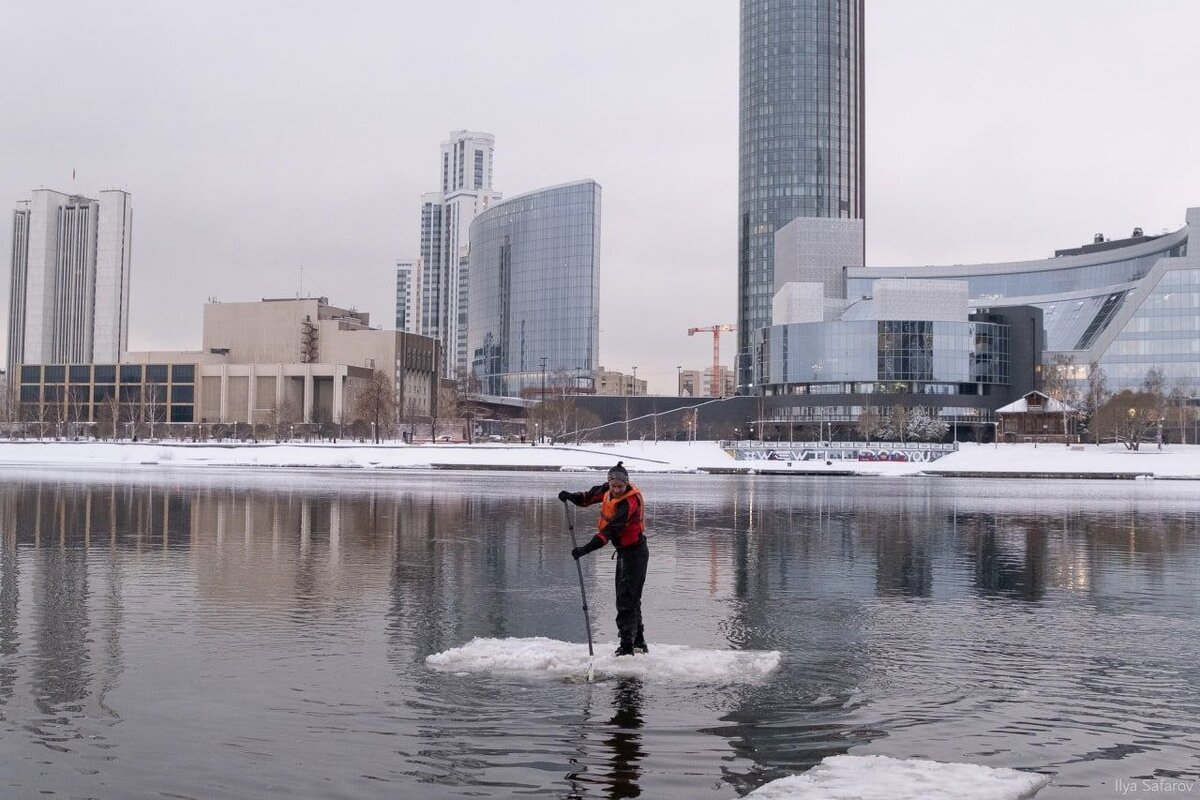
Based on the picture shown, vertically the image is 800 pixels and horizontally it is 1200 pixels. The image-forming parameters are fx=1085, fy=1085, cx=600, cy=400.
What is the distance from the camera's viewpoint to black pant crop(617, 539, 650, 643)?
1153 cm

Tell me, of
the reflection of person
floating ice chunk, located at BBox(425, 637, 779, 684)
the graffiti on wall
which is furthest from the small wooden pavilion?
the reflection of person

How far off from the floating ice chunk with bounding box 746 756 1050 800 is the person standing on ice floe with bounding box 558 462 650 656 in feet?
12.3

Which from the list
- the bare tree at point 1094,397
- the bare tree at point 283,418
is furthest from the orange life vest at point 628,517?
the bare tree at point 283,418

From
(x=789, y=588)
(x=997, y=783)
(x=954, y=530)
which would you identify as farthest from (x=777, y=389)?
(x=997, y=783)

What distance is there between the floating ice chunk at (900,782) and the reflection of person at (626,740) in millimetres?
881

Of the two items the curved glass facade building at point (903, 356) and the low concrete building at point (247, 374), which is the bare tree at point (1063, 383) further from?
the low concrete building at point (247, 374)

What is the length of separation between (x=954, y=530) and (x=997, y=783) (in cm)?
2186

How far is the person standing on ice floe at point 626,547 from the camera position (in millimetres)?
11484

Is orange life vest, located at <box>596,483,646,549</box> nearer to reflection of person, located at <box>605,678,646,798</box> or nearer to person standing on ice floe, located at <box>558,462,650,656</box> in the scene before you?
person standing on ice floe, located at <box>558,462,650,656</box>

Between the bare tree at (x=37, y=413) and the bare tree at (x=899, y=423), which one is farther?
the bare tree at (x=37, y=413)

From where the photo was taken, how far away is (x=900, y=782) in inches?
297

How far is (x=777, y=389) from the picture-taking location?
157 m

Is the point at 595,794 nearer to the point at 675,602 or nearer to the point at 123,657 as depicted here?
the point at 123,657

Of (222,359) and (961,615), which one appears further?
(222,359)
